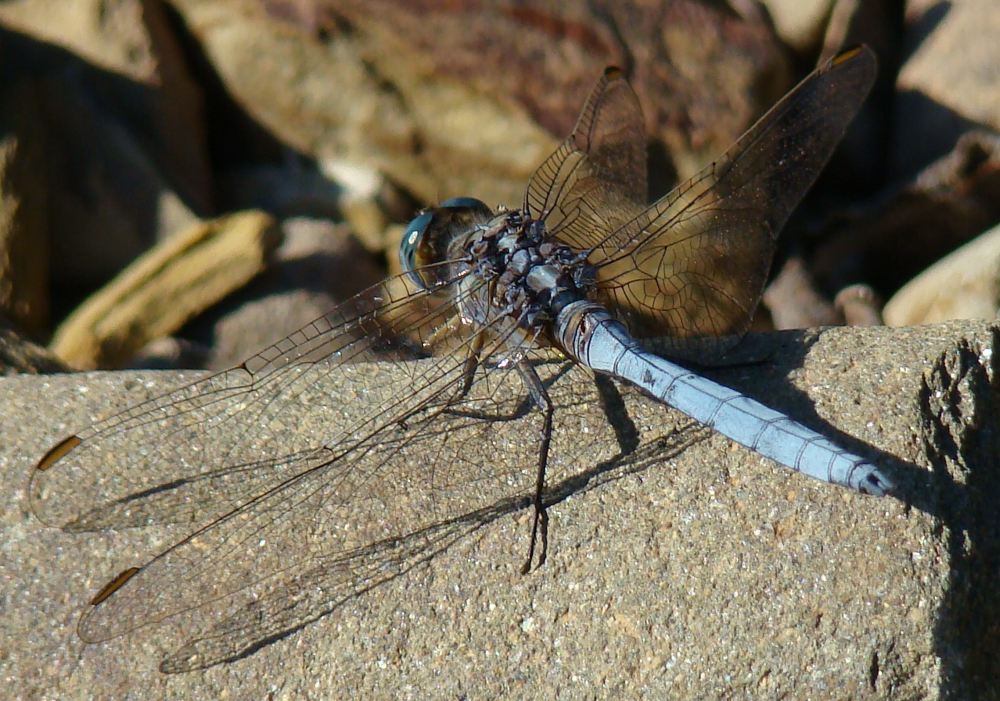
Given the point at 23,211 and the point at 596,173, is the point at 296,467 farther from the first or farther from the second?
the point at 23,211

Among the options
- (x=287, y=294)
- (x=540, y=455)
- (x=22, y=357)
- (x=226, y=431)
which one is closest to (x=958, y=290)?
(x=540, y=455)

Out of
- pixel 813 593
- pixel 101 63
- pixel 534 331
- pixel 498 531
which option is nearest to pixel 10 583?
pixel 498 531

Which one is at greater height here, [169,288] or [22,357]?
[22,357]

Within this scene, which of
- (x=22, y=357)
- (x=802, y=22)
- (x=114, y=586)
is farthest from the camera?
(x=802, y=22)

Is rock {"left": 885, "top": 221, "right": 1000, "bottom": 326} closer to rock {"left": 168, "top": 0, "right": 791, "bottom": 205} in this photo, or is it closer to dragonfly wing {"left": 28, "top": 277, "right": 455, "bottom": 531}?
rock {"left": 168, "top": 0, "right": 791, "bottom": 205}

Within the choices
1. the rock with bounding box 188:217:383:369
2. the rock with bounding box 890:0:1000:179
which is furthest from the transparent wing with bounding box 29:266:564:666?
the rock with bounding box 890:0:1000:179

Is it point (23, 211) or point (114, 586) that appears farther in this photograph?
point (23, 211)

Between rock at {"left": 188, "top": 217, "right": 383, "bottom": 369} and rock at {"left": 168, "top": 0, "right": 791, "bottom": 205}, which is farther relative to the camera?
rock at {"left": 168, "top": 0, "right": 791, "bottom": 205}

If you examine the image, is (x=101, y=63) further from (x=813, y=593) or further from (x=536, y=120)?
(x=813, y=593)

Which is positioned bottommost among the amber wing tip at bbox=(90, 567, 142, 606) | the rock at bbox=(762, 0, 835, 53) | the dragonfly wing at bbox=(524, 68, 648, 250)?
the rock at bbox=(762, 0, 835, 53)
